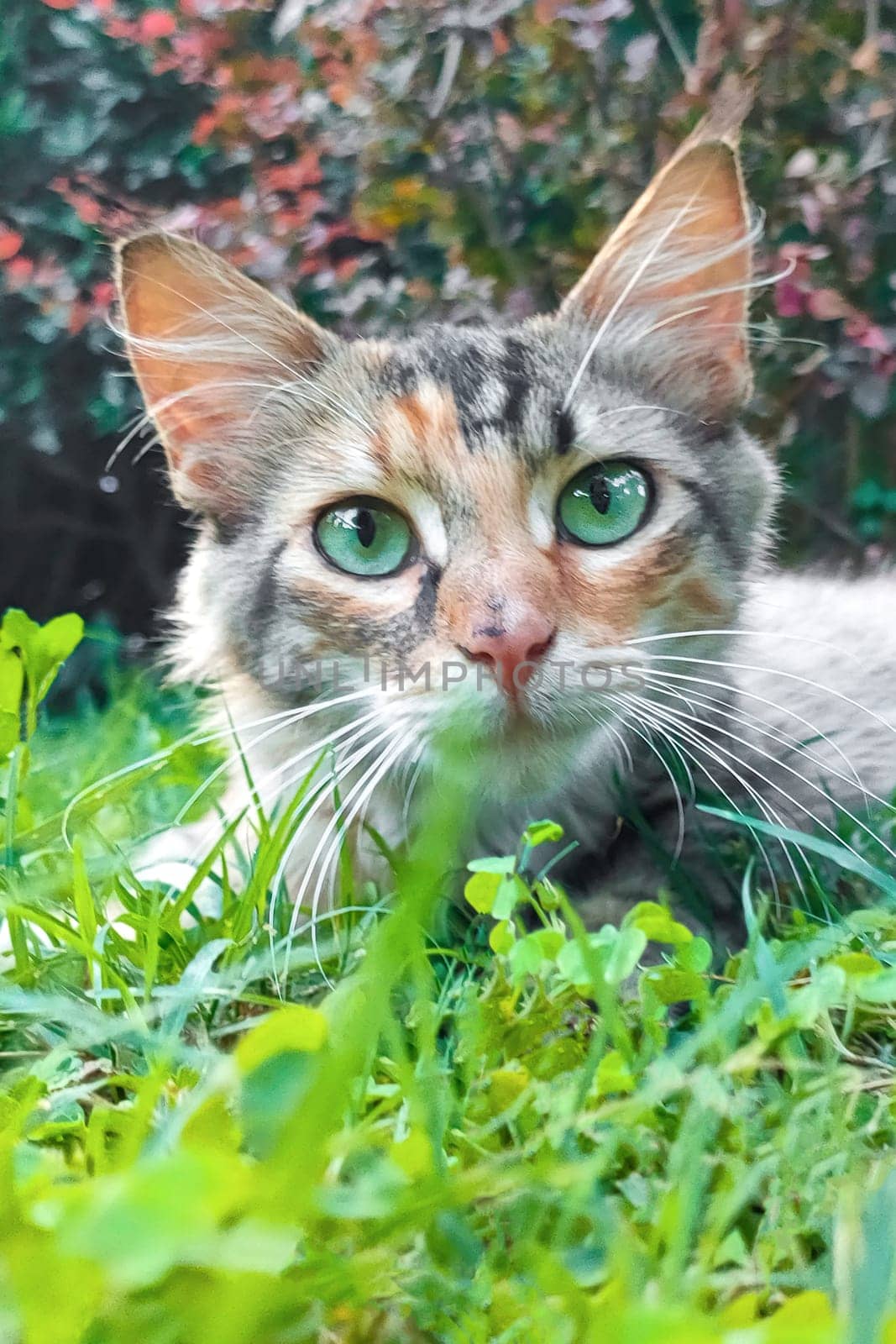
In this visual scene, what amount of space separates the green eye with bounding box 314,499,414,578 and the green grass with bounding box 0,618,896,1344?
32cm

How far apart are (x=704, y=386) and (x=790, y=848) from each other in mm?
563

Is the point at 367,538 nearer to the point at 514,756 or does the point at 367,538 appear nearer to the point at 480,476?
the point at 480,476

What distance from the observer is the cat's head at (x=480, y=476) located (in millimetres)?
1022

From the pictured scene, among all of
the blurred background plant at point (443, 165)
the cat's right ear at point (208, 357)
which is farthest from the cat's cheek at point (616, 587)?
the blurred background plant at point (443, 165)

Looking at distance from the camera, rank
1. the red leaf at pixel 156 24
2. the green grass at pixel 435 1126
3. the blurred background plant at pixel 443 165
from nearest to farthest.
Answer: the green grass at pixel 435 1126, the blurred background plant at pixel 443 165, the red leaf at pixel 156 24

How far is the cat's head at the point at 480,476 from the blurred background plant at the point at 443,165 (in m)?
0.82

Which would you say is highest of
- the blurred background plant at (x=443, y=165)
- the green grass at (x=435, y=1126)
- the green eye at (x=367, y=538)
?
the blurred background plant at (x=443, y=165)

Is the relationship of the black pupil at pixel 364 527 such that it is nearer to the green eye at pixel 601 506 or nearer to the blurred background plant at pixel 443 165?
the green eye at pixel 601 506

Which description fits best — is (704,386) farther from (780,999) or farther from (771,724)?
(780,999)

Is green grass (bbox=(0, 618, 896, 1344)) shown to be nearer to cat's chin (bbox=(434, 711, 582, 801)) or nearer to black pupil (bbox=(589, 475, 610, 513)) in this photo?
cat's chin (bbox=(434, 711, 582, 801))

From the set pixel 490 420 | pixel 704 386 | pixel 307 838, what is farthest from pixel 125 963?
pixel 704 386

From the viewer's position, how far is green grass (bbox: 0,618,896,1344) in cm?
46

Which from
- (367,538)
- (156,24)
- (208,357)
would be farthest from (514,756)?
(156,24)

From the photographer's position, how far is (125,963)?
0.91 m
